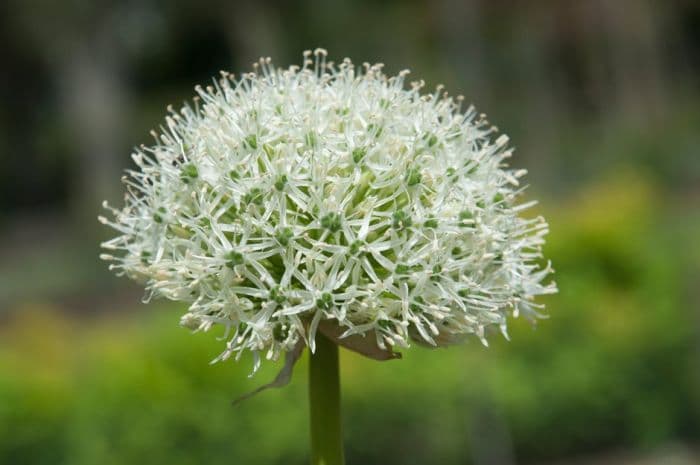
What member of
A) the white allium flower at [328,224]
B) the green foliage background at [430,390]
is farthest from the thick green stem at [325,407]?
the green foliage background at [430,390]

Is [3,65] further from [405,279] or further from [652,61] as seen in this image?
[405,279]

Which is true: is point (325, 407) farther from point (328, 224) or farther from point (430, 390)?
point (430, 390)

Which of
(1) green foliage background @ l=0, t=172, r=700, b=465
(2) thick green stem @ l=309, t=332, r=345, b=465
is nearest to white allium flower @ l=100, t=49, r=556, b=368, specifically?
(2) thick green stem @ l=309, t=332, r=345, b=465

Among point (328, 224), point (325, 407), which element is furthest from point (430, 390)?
point (328, 224)

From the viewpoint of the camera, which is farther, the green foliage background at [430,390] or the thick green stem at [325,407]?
the green foliage background at [430,390]

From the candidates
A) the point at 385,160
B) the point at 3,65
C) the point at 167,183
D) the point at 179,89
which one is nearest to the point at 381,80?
the point at 385,160

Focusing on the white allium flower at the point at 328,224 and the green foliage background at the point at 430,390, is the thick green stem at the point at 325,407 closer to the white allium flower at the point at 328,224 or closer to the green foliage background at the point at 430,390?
the white allium flower at the point at 328,224

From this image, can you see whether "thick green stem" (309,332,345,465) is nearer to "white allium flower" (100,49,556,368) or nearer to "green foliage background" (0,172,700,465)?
"white allium flower" (100,49,556,368)
